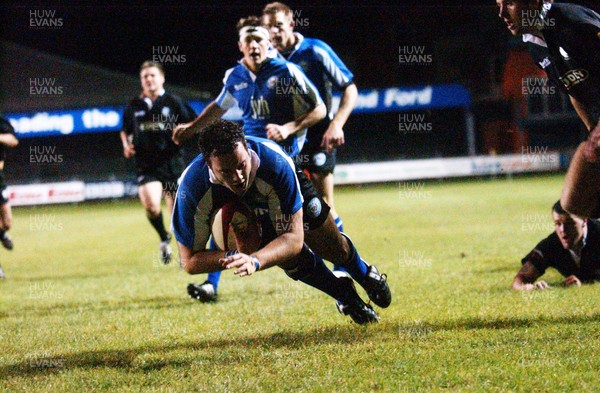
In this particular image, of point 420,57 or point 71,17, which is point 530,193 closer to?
point 420,57

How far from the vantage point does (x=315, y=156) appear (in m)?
7.21

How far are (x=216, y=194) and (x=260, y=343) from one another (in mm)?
1053

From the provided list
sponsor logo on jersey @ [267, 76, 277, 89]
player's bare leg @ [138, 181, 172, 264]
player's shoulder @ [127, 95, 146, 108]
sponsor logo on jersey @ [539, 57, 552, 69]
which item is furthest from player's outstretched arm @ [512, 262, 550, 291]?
player's shoulder @ [127, 95, 146, 108]

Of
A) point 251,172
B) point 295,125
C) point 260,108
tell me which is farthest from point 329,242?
point 260,108

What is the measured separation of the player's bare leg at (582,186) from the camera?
4.75 m

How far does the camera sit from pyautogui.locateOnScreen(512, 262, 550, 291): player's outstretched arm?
637cm

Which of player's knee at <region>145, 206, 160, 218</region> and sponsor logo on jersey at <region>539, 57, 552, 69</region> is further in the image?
player's knee at <region>145, 206, 160, 218</region>

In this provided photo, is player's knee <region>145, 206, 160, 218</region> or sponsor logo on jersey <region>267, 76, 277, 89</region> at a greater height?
sponsor logo on jersey <region>267, 76, 277, 89</region>

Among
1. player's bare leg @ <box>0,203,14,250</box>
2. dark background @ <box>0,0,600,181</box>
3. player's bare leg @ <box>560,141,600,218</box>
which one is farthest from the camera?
dark background @ <box>0,0,600,181</box>

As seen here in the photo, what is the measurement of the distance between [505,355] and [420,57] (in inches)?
1257

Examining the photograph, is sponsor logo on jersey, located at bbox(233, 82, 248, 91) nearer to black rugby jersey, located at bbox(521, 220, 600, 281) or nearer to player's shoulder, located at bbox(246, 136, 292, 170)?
player's shoulder, located at bbox(246, 136, 292, 170)

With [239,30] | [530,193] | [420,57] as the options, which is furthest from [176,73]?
[239,30]

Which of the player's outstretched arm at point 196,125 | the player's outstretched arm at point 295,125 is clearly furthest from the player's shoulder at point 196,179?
the player's outstretched arm at point 196,125

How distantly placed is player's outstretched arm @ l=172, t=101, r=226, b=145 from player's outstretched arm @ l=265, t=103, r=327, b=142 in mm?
582
